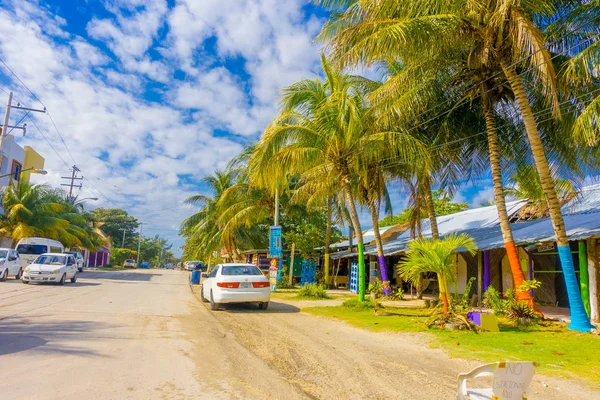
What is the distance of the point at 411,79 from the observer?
1209 centimetres

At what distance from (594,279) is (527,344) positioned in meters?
4.68

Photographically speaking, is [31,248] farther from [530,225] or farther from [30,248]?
[530,225]

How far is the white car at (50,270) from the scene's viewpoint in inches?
741

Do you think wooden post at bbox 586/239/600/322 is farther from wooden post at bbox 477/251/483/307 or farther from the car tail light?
the car tail light

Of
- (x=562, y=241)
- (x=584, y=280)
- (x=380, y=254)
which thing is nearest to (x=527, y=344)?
(x=562, y=241)

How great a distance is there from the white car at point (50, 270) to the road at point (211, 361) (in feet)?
30.3

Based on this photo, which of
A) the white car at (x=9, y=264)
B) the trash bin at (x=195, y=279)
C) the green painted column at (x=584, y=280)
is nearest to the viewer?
the green painted column at (x=584, y=280)

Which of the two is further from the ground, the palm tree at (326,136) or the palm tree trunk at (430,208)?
the palm tree at (326,136)

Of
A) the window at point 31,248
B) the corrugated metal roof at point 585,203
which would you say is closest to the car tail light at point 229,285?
the corrugated metal roof at point 585,203

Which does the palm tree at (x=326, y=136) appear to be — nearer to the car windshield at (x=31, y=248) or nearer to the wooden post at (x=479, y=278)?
the wooden post at (x=479, y=278)

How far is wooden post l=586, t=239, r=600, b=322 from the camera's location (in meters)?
11.1

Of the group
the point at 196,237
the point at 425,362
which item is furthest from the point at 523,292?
the point at 196,237

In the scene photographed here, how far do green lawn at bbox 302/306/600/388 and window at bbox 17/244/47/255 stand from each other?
22.1 m

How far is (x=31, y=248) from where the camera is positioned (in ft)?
83.4
